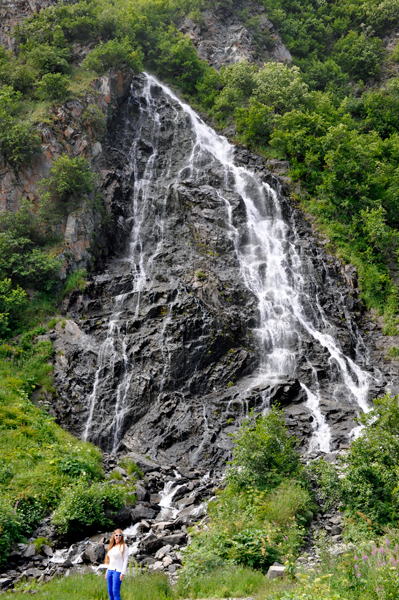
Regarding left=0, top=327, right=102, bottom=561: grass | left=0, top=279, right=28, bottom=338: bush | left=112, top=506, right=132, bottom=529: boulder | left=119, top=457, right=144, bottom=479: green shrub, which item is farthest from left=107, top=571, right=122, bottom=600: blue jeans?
left=0, top=279, right=28, bottom=338: bush

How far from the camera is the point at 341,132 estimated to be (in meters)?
29.1

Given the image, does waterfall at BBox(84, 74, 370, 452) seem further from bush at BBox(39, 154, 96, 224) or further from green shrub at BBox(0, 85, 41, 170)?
green shrub at BBox(0, 85, 41, 170)

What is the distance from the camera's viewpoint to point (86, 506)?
11.3 metres

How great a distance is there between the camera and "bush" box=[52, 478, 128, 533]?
1094 cm

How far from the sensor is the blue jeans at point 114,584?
6786mm

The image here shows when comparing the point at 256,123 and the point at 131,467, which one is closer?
the point at 131,467

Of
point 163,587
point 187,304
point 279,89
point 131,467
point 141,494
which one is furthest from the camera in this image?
point 279,89

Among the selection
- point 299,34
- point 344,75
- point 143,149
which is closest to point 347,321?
point 143,149

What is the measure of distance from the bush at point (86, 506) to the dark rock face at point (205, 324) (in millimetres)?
2885

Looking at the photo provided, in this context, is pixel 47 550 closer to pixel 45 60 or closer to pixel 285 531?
pixel 285 531

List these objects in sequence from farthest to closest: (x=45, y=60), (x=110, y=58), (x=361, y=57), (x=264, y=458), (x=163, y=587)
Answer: (x=361, y=57) → (x=110, y=58) → (x=45, y=60) → (x=264, y=458) → (x=163, y=587)

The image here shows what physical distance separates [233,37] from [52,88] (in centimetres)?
2667

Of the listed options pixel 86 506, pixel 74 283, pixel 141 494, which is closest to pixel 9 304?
pixel 74 283

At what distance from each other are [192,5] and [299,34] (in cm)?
1266
